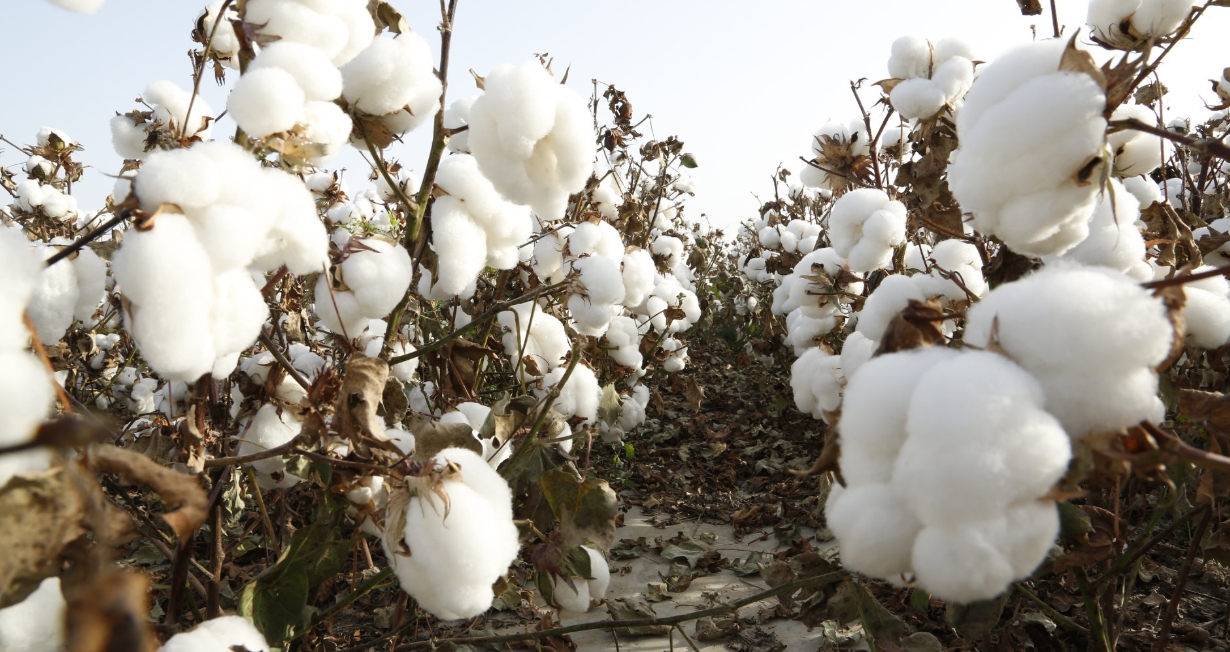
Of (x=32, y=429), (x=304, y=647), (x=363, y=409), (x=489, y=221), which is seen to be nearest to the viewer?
(x=32, y=429)

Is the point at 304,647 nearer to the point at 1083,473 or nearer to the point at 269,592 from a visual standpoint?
the point at 269,592

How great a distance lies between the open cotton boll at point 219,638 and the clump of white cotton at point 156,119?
39.8 inches

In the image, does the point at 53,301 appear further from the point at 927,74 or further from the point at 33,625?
the point at 927,74

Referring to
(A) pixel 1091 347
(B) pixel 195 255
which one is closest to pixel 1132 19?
(A) pixel 1091 347

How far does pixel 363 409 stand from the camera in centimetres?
104

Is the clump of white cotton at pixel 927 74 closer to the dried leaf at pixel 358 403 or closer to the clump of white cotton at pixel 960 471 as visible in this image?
the clump of white cotton at pixel 960 471

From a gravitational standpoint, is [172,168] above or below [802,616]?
above

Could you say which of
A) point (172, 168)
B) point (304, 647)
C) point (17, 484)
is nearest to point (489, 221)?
point (172, 168)

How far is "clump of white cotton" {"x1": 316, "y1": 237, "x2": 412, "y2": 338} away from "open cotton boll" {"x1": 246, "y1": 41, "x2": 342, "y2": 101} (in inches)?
11.9

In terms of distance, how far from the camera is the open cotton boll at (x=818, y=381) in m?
2.54

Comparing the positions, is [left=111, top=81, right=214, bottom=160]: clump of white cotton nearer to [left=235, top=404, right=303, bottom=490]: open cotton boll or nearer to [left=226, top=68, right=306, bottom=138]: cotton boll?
[left=235, top=404, right=303, bottom=490]: open cotton boll

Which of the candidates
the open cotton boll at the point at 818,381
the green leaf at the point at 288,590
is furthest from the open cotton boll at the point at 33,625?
the open cotton boll at the point at 818,381

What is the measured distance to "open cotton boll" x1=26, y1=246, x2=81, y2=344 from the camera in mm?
1234

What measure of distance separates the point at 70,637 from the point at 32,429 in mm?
202
